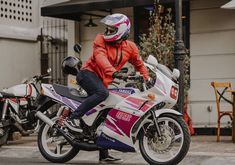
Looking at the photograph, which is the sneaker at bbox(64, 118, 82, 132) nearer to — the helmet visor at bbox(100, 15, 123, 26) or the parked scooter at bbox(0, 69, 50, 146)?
the helmet visor at bbox(100, 15, 123, 26)

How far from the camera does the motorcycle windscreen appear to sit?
23.6 ft

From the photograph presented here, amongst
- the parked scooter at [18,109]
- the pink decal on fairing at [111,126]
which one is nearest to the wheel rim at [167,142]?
the pink decal on fairing at [111,126]

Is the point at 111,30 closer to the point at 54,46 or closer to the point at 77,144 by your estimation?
the point at 77,144

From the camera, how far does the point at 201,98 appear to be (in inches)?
487

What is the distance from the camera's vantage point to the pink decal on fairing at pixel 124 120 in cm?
718

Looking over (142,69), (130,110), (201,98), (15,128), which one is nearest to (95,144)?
(130,110)

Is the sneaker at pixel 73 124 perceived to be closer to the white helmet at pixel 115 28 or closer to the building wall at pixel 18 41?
the white helmet at pixel 115 28

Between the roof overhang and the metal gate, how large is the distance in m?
1.33

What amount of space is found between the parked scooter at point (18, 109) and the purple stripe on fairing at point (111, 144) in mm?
3129

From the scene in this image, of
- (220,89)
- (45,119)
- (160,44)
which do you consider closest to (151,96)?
(45,119)

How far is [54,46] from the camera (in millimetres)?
14516

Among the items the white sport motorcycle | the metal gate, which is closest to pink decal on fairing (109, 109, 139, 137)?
the white sport motorcycle

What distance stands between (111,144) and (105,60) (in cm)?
106

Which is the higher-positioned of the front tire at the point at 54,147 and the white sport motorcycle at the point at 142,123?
the white sport motorcycle at the point at 142,123
